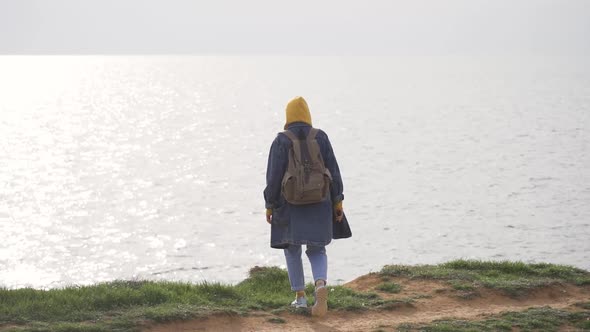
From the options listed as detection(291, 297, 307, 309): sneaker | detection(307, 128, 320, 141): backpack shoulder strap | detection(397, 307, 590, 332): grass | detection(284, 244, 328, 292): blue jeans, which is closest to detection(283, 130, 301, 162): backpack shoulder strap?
detection(307, 128, 320, 141): backpack shoulder strap

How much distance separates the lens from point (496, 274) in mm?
13453

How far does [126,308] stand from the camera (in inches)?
408

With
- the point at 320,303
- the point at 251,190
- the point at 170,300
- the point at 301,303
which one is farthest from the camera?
the point at 251,190

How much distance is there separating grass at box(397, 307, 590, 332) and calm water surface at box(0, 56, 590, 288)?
56.2 ft

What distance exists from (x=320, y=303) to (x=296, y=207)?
1266mm

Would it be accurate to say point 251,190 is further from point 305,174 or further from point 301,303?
point 305,174

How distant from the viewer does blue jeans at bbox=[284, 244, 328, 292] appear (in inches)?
394

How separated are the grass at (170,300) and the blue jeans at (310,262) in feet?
1.33

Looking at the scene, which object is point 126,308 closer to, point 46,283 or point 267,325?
point 267,325

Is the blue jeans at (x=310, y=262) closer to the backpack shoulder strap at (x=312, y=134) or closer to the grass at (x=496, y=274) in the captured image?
the backpack shoulder strap at (x=312, y=134)

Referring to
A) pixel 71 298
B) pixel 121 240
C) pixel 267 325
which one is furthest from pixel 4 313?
pixel 121 240

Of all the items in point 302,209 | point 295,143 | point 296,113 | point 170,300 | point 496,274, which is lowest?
point 496,274

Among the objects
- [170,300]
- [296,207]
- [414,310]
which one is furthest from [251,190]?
[296,207]

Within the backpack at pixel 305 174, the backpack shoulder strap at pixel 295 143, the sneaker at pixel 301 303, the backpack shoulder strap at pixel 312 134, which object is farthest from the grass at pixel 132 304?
the backpack shoulder strap at pixel 312 134
